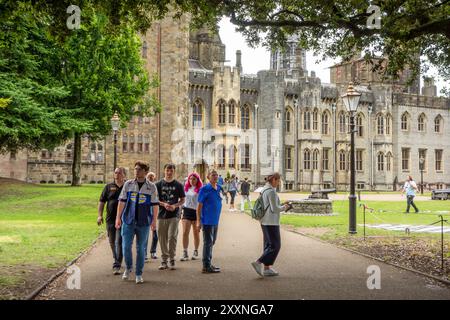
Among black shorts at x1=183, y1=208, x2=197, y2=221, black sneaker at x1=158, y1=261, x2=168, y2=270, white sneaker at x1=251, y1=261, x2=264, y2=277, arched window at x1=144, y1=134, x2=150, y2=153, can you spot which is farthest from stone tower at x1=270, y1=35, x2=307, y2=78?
white sneaker at x1=251, y1=261, x2=264, y2=277

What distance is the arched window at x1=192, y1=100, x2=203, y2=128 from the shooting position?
178 feet

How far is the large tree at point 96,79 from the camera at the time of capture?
106 ft

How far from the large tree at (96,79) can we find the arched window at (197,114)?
58.4ft

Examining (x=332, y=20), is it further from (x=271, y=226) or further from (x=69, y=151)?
(x=69, y=151)

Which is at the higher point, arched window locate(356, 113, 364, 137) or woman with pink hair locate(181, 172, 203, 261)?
arched window locate(356, 113, 364, 137)

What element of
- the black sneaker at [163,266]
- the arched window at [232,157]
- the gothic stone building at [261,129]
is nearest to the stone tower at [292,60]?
the gothic stone building at [261,129]

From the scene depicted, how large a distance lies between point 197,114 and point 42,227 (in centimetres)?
3742

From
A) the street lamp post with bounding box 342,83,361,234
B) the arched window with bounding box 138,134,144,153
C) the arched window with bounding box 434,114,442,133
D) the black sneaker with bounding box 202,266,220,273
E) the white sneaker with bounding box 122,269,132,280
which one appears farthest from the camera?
the arched window with bounding box 434,114,442,133

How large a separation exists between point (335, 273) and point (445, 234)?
27.7 feet

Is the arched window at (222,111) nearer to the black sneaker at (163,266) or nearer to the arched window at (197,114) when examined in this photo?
the arched window at (197,114)

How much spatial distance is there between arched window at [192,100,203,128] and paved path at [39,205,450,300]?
138ft

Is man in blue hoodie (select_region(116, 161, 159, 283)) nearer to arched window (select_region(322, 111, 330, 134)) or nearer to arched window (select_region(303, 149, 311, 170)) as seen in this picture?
arched window (select_region(303, 149, 311, 170))

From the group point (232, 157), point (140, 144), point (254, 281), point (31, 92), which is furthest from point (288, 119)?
point (254, 281)
